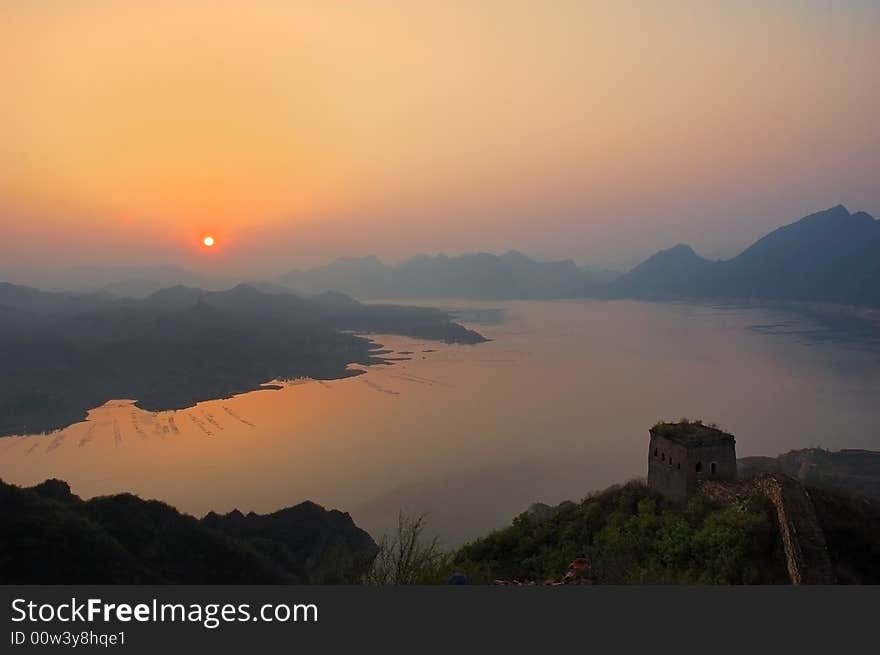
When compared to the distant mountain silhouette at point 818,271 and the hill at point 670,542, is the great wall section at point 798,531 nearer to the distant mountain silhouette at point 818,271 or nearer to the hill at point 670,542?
the hill at point 670,542

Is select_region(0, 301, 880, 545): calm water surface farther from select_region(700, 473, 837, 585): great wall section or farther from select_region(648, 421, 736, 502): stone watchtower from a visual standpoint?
select_region(700, 473, 837, 585): great wall section

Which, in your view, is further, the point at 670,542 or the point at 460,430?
the point at 460,430

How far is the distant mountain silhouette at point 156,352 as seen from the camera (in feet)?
230

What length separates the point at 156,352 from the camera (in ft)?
291

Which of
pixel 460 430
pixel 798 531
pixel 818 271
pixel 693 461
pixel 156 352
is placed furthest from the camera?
pixel 818 271

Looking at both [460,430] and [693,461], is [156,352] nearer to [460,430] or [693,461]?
[460,430]

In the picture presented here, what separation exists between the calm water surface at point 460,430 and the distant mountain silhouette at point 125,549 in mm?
15189

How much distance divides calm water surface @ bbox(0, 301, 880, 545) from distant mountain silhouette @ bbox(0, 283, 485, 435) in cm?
519

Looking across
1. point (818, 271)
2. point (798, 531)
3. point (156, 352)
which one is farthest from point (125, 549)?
point (818, 271)

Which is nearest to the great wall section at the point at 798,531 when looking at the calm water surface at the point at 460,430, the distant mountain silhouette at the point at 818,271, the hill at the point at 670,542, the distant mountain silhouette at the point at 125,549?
the hill at the point at 670,542

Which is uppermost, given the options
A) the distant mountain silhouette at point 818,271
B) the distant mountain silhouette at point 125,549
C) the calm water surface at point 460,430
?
the distant mountain silhouette at point 818,271

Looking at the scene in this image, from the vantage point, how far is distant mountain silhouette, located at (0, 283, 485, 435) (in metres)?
70.2

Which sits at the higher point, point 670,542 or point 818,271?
point 818,271

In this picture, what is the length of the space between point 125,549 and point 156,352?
2973 inches
